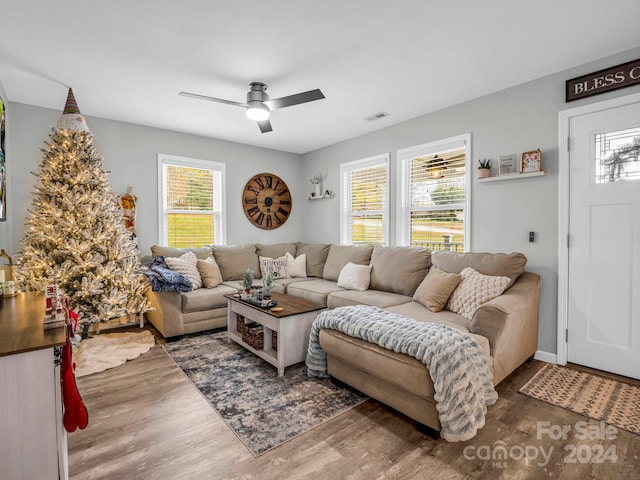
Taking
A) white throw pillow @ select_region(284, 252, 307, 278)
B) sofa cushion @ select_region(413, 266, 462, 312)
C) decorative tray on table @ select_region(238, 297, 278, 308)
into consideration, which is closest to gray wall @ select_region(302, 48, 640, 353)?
sofa cushion @ select_region(413, 266, 462, 312)

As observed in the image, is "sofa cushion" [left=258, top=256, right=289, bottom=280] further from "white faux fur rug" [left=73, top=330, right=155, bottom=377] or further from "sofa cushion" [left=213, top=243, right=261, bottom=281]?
"white faux fur rug" [left=73, top=330, right=155, bottom=377]

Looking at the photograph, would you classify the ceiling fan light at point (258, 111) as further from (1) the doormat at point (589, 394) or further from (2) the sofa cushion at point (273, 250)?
(1) the doormat at point (589, 394)

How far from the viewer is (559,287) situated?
9.31 ft

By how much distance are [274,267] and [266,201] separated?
1.31 meters

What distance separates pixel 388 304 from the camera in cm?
311

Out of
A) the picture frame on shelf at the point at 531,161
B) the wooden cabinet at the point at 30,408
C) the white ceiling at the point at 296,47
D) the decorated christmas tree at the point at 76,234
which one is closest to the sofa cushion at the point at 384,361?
the wooden cabinet at the point at 30,408

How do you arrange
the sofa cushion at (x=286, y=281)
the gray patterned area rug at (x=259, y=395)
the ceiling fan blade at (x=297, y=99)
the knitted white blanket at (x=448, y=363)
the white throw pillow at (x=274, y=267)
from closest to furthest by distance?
1. the knitted white blanket at (x=448, y=363)
2. the gray patterned area rug at (x=259, y=395)
3. the ceiling fan blade at (x=297, y=99)
4. the sofa cushion at (x=286, y=281)
5. the white throw pillow at (x=274, y=267)

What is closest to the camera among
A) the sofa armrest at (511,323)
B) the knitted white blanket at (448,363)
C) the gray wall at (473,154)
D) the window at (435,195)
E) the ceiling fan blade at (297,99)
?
the knitted white blanket at (448,363)

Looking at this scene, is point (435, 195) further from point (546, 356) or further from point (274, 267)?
point (274, 267)

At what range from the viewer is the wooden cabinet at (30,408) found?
3.68ft

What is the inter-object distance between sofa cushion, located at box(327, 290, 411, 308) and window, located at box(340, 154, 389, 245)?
1.07 meters

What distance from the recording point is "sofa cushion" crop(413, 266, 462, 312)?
284 centimetres

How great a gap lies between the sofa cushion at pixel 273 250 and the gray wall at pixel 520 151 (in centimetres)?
252

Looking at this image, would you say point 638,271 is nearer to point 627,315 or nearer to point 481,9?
point 627,315
